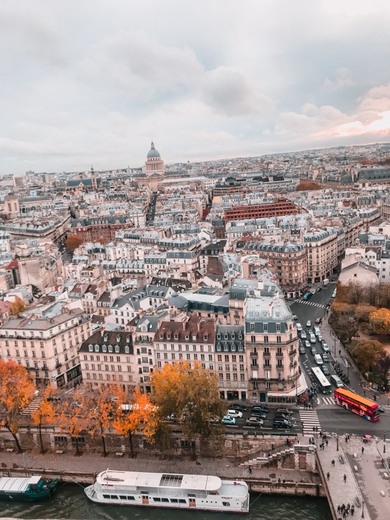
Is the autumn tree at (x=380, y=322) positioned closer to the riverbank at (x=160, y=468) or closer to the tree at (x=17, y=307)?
the riverbank at (x=160, y=468)

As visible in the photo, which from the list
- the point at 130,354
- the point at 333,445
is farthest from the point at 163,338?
the point at 333,445

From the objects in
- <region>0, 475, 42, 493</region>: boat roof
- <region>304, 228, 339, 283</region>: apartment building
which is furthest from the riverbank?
<region>304, 228, 339, 283</region>: apartment building

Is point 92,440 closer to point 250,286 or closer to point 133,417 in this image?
point 133,417

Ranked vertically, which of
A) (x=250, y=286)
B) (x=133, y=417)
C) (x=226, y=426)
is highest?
(x=250, y=286)

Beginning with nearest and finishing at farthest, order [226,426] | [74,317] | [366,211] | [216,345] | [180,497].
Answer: [180,497]
[226,426]
[216,345]
[74,317]
[366,211]

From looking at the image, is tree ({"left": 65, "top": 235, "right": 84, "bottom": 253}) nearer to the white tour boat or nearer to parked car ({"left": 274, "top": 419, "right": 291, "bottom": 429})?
parked car ({"left": 274, "top": 419, "right": 291, "bottom": 429})

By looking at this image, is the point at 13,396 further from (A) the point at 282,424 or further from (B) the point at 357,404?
(B) the point at 357,404
